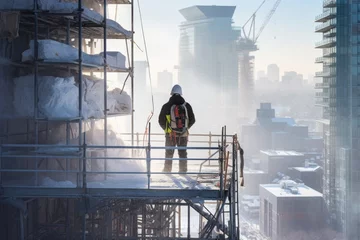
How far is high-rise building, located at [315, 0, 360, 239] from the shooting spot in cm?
5416

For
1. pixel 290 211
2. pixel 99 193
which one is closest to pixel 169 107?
pixel 99 193

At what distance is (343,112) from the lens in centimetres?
5584

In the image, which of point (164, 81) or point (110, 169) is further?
point (164, 81)

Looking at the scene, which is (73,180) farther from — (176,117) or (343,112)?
(343,112)

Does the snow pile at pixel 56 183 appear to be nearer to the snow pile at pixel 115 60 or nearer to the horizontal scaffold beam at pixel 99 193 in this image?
the horizontal scaffold beam at pixel 99 193

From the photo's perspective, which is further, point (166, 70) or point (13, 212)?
point (166, 70)

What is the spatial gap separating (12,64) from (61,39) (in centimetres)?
229

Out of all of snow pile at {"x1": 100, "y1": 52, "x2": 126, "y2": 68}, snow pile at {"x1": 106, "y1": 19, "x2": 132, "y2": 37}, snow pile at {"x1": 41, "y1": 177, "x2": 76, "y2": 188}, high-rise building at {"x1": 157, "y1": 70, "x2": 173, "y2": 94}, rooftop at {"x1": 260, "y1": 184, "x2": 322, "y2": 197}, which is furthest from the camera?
high-rise building at {"x1": 157, "y1": 70, "x2": 173, "y2": 94}

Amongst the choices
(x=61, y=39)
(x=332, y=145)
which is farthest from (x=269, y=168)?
(x=61, y=39)

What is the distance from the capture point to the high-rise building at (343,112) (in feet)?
178

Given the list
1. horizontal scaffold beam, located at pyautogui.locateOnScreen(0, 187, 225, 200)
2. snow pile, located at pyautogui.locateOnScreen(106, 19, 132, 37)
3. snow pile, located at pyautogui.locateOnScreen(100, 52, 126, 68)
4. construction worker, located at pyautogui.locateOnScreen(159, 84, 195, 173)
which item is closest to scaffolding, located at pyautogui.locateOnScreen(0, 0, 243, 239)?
horizontal scaffold beam, located at pyautogui.locateOnScreen(0, 187, 225, 200)

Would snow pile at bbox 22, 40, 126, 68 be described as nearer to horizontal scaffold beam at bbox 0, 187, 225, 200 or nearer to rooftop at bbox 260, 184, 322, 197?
horizontal scaffold beam at bbox 0, 187, 225, 200

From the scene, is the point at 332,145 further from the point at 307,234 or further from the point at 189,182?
Result: the point at 189,182

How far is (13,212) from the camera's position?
363 inches
